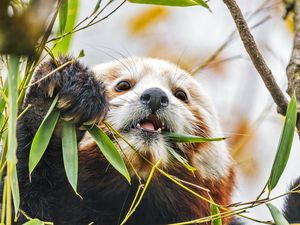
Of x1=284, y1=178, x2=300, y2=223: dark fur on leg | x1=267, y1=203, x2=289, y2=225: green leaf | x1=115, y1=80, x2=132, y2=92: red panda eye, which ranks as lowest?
x1=284, y1=178, x2=300, y2=223: dark fur on leg

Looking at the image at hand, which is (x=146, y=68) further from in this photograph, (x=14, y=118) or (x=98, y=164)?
(x=14, y=118)

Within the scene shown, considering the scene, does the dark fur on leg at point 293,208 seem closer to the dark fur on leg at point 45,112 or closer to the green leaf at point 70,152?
the dark fur on leg at point 45,112

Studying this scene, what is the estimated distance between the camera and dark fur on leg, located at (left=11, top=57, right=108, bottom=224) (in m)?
3.84

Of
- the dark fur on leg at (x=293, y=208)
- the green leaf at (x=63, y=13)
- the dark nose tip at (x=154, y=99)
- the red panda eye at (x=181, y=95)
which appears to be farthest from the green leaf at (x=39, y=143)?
the dark fur on leg at (x=293, y=208)

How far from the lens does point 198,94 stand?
219 inches

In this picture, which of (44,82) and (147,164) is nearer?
(44,82)

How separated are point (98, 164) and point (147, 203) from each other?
48 cm

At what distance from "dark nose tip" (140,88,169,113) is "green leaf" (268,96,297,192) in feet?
3.50

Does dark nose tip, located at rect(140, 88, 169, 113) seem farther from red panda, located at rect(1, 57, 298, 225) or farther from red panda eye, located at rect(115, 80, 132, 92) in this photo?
red panda eye, located at rect(115, 80, 132, 92)

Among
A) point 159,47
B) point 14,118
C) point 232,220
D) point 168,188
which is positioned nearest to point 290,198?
point 232,220

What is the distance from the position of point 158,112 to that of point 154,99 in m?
0.09

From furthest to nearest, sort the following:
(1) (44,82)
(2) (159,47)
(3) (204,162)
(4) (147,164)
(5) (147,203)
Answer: (2) (159,47) < (3) (204,162) < (5) (147,203) < (4) (147,164) < (1) (44,82)

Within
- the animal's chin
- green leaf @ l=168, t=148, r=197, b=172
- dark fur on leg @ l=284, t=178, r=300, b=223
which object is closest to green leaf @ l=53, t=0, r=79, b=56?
the animal's chin

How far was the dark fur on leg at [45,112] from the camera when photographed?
151 inches
